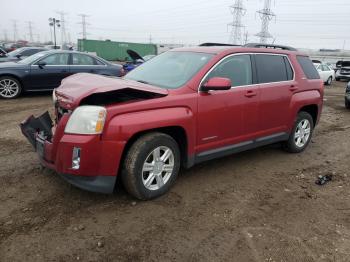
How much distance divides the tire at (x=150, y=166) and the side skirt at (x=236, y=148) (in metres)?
0.40

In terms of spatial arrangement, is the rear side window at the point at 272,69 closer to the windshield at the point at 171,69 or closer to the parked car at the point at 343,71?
the windshield at the point at 171,69

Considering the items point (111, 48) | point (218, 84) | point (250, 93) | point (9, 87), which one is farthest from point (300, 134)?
point (111, 48)

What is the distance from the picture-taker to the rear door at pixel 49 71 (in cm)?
1041

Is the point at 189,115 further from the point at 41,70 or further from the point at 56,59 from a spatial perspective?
the point at 56,59

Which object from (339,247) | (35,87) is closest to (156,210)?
(339,247)

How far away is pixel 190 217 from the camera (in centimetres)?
359

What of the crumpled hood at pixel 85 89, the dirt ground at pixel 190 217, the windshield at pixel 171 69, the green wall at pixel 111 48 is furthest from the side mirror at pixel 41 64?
the green wall at pixel 111 48

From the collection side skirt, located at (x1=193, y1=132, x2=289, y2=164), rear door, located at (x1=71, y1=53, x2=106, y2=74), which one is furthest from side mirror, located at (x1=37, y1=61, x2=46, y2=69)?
side skirt, located at (x1=193, y1=132, x2=289, y2=164)

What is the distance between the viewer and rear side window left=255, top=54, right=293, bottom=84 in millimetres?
4965

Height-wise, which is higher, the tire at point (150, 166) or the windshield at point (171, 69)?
the windshield at point (171, 69)

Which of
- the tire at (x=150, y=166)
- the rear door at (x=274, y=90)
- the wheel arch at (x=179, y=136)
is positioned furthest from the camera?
the rear door at (x=274, y=90)

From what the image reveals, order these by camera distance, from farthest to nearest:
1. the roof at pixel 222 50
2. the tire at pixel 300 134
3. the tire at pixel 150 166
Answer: the tire at pixel 300 134
the roof at pixel 222 50
the tire at pixel 150 166

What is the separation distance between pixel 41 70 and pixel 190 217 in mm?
8491

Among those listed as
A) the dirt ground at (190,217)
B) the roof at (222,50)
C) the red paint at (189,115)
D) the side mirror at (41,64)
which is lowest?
the dirt ground at (190,217)
